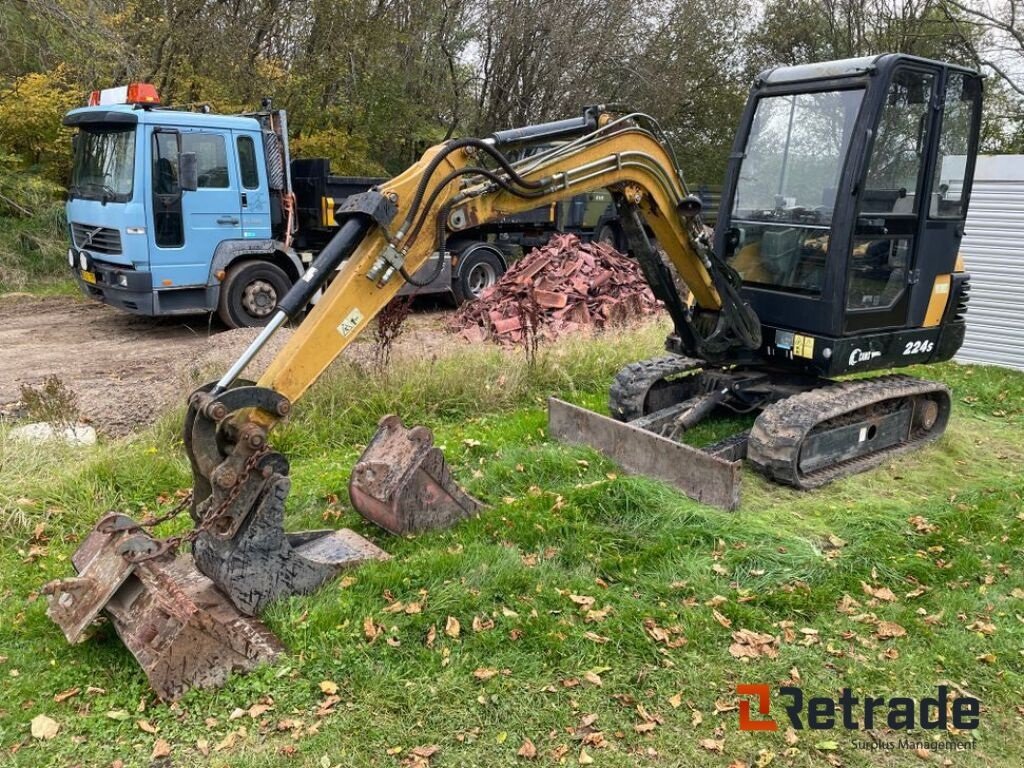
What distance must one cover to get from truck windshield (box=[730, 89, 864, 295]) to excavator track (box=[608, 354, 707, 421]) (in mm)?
919

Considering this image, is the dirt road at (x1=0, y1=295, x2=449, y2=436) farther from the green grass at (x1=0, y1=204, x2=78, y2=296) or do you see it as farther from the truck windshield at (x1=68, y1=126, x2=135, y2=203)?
the truck windshield at (x1=68, y1=126, x2=135, y2=203)

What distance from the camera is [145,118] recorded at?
954cm

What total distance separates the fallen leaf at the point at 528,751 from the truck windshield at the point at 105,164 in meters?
8.70

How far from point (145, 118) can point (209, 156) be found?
2.77ft

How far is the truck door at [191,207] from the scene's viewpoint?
9.73 m

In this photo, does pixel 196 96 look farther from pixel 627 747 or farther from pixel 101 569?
pixel 627 747

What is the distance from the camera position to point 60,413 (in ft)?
19.0

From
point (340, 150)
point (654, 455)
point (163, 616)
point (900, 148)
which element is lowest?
point (163, 616)

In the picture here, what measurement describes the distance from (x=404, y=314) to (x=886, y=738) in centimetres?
519

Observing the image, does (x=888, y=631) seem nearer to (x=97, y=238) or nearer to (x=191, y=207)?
(x=191, y=207)

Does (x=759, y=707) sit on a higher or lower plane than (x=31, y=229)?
lower

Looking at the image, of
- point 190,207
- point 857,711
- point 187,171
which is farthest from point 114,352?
point 857,711

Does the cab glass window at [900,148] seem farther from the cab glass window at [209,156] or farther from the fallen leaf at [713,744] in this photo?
the cab glass window at [209,156]

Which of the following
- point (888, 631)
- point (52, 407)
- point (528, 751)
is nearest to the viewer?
point (528, 751)
